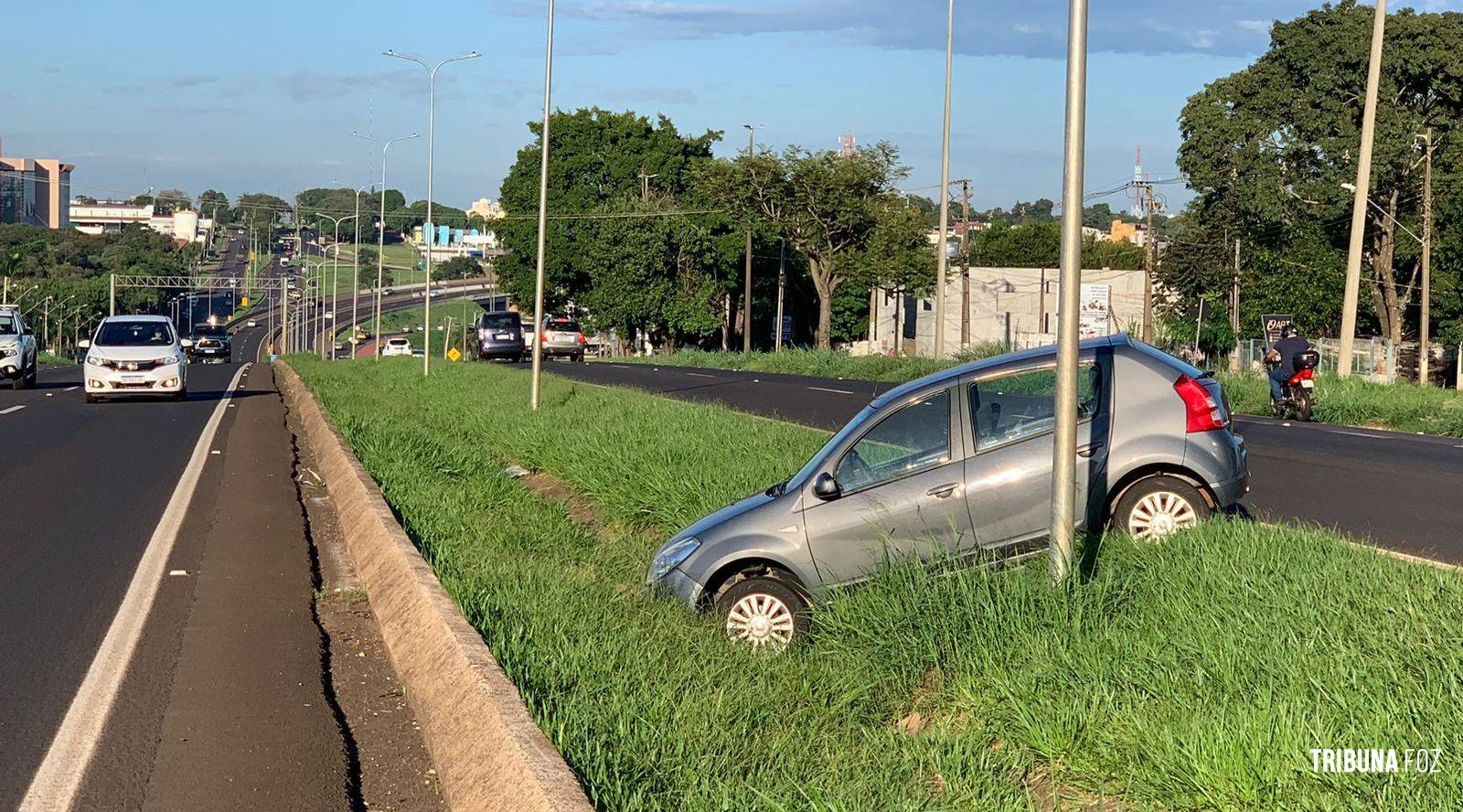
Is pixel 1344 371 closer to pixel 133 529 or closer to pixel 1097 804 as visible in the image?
pixel 133 529

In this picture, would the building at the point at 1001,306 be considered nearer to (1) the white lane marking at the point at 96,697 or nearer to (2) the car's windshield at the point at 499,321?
(2) the car's windshield at the point at 499,321

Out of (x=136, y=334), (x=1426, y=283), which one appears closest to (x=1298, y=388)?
(x=136, y=334)

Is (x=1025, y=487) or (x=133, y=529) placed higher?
(x=1025, y=487)

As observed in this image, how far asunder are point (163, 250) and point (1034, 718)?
16230 cm

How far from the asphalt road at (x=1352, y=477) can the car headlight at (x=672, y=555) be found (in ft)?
15.7

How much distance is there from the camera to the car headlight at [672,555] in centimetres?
934

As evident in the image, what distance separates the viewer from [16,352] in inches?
1431

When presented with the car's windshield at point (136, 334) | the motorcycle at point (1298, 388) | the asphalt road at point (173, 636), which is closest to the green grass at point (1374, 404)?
the motorcycle at point (1298, 388)

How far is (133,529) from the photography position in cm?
1300

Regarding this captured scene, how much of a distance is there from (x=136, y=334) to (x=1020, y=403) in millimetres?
25812

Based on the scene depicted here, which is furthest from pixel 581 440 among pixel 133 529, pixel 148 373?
pixel 148 373

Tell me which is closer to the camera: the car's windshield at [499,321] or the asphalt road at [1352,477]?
the asphalt road at [1352,477]

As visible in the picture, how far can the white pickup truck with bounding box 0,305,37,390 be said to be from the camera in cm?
3628

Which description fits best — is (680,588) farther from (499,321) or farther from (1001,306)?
(1001,306)
